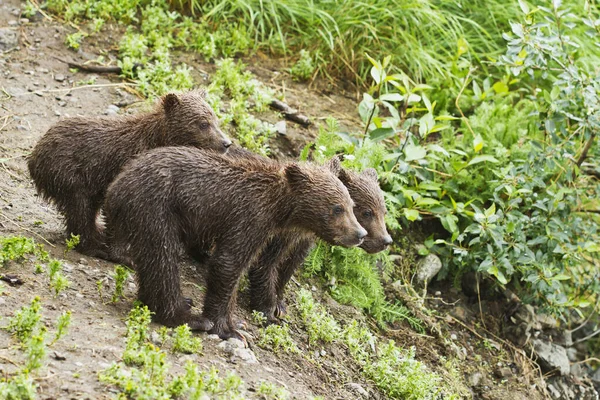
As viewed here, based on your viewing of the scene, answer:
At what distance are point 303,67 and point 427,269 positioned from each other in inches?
109

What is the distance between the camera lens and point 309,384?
5.69 meters

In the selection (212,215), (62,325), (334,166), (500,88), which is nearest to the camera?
(62,325)

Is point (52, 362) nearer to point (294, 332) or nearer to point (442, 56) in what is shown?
point (294, 332)

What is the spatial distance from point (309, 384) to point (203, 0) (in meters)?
5.50

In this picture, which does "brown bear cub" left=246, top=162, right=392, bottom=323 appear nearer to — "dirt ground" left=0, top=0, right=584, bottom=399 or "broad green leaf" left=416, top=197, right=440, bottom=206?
"dirt ground" left=0, top=0, right=584, bottom=399

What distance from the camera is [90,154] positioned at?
6121 millimetres

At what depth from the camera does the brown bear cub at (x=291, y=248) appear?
6238mm

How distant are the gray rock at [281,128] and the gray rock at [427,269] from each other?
6.00 feet

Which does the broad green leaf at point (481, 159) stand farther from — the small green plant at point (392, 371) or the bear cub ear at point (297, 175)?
the bear cub ear at point (297, 175)

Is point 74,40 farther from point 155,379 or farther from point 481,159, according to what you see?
point 155,379

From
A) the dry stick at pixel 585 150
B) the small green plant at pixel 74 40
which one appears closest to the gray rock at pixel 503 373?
the dry stick at pixel 585 150

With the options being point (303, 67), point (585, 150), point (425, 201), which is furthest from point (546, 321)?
point (303, 67)

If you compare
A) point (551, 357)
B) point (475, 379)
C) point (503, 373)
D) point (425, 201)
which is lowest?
point (551, 357)

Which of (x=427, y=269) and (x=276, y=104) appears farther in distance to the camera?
(x=276, y=104)
